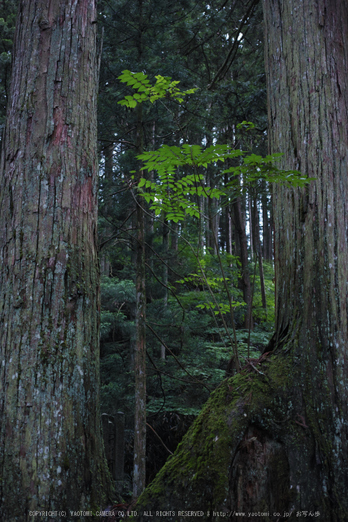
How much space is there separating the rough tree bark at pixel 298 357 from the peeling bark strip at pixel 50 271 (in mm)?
623

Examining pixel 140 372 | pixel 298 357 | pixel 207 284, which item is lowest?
pixel 140 372

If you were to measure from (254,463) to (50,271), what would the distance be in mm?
1597

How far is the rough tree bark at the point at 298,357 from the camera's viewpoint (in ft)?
6.24

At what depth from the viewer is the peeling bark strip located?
1.86 m

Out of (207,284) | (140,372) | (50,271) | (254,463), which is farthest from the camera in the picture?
(140,372)

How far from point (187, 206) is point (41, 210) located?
1.54 m

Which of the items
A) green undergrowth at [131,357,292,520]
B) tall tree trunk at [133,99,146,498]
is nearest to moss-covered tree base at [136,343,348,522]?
green undergrowth at [131,357,292,520]

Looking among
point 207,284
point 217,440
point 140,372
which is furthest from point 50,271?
point 140,372

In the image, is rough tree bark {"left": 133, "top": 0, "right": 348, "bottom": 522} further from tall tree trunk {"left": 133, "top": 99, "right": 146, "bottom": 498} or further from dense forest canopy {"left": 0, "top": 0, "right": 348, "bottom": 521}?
tall tree trunk {"left": 133, "top": 99, "right": 146, "bottom": 498}

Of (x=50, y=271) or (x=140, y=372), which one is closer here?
(x=50, y=271)

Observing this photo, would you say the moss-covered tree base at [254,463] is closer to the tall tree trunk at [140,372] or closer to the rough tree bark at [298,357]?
the rough tree bark at [298,357]

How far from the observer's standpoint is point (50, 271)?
2055 mm

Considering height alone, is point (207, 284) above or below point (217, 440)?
above

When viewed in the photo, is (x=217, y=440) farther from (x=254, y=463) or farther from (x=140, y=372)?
(x=140, y=372)
